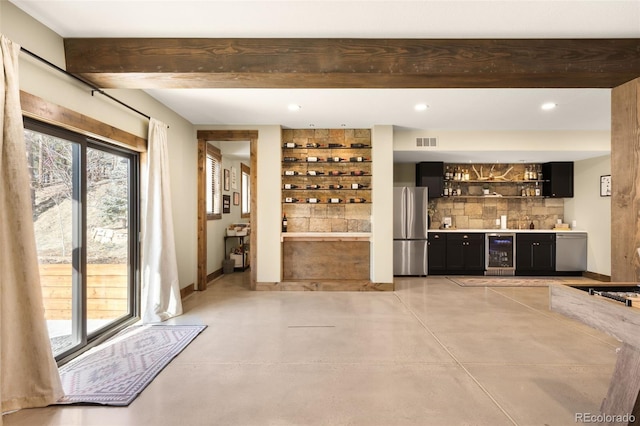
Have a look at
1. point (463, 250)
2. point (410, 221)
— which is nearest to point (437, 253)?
point (463, 250)

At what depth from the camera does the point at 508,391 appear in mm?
2484

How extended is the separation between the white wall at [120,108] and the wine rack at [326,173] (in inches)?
64.2

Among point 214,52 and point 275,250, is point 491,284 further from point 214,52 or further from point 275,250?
point 214,52

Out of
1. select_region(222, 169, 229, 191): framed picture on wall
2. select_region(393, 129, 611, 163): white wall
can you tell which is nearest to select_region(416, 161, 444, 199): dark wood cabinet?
select_region(393, 129, 611, 163): white wall

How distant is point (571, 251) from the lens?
7.03 metres

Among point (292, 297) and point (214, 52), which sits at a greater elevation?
point (214, 52)

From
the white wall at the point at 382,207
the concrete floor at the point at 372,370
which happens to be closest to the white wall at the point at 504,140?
the white wall at the point at 382,207

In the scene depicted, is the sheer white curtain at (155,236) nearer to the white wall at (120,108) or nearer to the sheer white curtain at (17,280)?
the white wall at (120,108)

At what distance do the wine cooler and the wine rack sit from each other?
306 centimetres

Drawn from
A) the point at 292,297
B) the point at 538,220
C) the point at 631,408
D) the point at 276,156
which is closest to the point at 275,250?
the point at 292,297

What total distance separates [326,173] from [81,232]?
383 cm

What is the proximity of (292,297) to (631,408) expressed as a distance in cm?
404

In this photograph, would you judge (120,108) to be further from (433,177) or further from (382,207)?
(433,177)

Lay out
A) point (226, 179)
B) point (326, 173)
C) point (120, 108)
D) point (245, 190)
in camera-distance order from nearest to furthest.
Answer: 1. point (120, 108)
2. point (326, 173)
3. point (226, 179)
4. point (245, 190)
